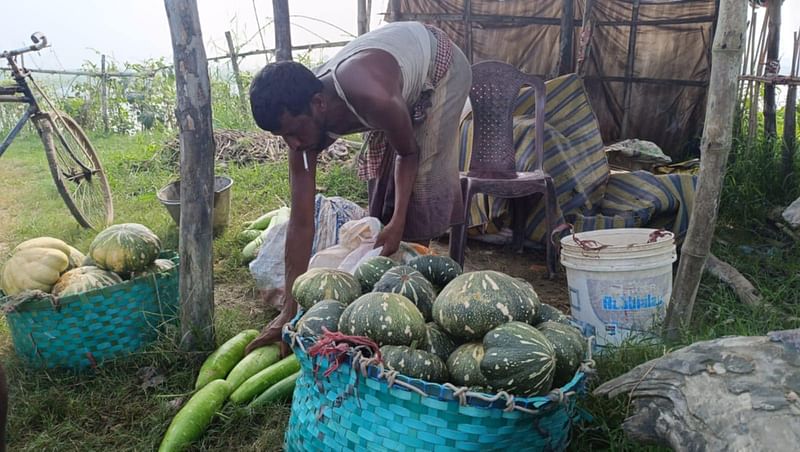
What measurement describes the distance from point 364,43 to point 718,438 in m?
2.13

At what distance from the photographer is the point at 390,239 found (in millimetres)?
2752

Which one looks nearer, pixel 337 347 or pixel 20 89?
pixel 337 347

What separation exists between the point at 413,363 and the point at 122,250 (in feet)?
6.06

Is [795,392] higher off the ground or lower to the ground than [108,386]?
higher

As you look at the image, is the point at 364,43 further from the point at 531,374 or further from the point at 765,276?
the point at 765,276

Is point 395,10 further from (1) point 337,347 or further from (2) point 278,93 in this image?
(1) point 337,347

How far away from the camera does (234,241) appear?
461 cm

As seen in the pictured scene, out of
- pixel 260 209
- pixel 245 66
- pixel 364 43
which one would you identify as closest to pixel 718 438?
pixel 364 43

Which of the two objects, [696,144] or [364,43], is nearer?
[364,43]

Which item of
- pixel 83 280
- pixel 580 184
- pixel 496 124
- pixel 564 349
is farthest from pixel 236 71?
pixel 564 349

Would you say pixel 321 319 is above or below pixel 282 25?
below

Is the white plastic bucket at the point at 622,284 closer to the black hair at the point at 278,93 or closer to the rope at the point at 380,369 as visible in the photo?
the rope at the point at 380,369

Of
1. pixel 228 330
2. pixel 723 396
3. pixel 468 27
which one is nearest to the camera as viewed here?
pixel 723 396

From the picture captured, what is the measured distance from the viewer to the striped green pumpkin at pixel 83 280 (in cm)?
271
